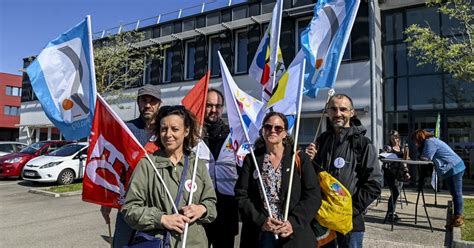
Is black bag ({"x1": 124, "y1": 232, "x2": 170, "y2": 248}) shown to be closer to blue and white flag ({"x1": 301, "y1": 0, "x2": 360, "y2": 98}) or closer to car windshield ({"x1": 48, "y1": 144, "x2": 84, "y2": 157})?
blue and white flag ({"x1": 301, "y1": 0, "x2": 360, "y2": 98})

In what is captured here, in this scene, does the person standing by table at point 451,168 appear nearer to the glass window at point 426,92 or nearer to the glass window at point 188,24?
the glass window at point 426,92

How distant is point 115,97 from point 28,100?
1485 cm

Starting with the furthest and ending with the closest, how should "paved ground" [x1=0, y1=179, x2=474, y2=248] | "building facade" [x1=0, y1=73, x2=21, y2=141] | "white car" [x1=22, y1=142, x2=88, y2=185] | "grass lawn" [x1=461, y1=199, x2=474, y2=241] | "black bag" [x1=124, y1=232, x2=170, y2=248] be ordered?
"building facade" [x1=0, y1=73, x2=21, y2=141]
"white car" [x1=22, y1=142, x2=88, y2=185]
"paved ground" [x1=0, y1=179, x2=474, y2=248]
"grass lawn" [x1=461, y1=199, x2=474, y2=241]
"black bag" [x1=124, y1=232, x2=170, y2=248]

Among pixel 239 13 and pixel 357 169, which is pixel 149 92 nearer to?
pixel 357 169

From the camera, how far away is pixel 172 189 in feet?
8.65

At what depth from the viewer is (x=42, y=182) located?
47.0 ft

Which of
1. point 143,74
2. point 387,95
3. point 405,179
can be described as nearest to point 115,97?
point 143,74

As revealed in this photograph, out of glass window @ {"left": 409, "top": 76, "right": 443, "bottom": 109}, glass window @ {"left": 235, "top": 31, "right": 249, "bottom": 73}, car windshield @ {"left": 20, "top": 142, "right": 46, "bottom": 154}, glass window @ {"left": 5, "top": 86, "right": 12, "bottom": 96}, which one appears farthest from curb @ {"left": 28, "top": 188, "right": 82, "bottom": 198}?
glass window @ {"left": 5, "top": 86, "right": 12, "bottom": 96}

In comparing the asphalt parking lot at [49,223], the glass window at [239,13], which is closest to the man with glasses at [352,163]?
the asphalt parking lot at [49,223]

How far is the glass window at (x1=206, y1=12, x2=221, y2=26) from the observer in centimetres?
1953

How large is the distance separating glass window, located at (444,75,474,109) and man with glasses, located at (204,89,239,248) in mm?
12810

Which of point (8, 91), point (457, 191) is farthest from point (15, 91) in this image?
point (457, 191)

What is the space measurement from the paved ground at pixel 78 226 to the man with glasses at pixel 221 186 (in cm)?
332

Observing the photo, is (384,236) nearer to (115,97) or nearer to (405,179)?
(405,179)
